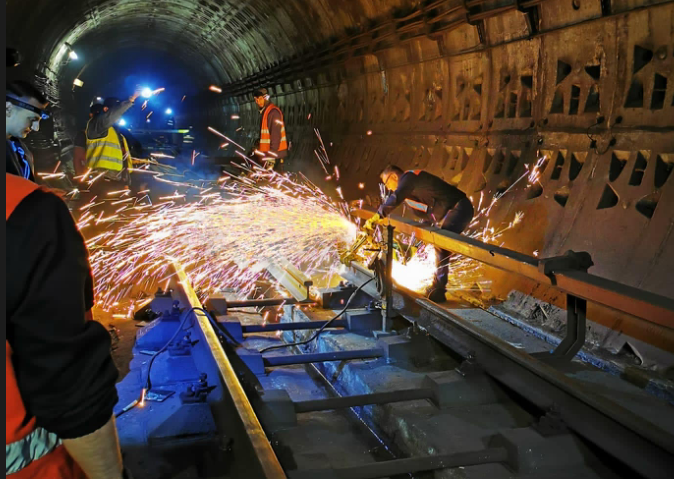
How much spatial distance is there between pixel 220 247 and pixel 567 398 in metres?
4.73

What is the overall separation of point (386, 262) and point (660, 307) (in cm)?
227

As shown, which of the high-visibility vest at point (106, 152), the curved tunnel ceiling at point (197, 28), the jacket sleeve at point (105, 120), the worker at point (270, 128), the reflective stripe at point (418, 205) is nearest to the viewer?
the reflective stripe at point (418, 205)

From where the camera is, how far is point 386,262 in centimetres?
466

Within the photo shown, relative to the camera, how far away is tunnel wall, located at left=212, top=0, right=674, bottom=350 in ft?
15.6

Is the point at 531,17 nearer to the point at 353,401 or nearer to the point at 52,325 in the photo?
the point at 353,401

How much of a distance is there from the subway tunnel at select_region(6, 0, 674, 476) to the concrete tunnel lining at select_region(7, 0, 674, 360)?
2 cm

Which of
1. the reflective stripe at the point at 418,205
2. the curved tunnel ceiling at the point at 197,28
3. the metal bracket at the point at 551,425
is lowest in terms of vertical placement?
the metal bracket at the point at 551,425

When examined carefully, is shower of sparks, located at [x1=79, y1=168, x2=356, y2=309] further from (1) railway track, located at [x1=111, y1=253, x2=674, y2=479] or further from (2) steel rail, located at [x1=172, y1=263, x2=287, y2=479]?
(2) steel rail, located at [x1=172, y1=263, x2=287, y2=479]

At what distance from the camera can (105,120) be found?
7988mm

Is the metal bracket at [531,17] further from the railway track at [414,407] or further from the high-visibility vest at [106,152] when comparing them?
the high-visibility vest at [106,152]

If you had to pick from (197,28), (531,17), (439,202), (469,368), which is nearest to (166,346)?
(469,368)

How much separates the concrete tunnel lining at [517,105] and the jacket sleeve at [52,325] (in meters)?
3.79

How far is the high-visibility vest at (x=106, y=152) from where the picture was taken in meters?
8.41

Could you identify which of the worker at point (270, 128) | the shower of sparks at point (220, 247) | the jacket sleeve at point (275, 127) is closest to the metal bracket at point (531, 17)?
the shower of sparks at point (220, 247)
